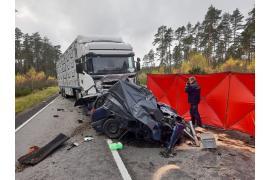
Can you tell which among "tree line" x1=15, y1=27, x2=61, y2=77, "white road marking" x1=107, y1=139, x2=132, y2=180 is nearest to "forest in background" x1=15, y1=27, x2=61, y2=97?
"tree line" x1=15, y1=27, x2=61, y2=77

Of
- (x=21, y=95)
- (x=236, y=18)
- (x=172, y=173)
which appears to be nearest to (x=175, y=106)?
(x=172, y=173)

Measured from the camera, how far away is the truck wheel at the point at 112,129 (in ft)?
24.5

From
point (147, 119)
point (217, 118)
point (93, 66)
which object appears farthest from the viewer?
A: point (93, 66)

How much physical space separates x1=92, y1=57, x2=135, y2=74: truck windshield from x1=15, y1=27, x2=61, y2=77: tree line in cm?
6789

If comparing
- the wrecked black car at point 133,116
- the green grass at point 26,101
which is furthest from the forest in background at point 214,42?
the wrecked black car at point 133,116

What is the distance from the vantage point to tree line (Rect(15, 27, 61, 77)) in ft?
251

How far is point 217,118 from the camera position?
9.23 m

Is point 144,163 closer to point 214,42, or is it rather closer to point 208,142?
point 208,142

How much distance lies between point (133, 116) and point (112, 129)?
86 cm

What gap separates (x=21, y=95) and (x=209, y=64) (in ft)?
142

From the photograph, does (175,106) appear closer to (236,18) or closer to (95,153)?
(95,153)

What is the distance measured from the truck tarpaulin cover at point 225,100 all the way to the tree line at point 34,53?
71531mm

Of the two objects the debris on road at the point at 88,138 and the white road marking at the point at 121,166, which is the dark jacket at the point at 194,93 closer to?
the debris on road at the point at 88,138

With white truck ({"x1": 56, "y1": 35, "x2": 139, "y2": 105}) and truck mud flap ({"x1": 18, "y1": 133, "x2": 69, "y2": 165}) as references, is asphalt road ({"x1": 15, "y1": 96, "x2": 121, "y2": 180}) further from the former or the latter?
white truck ({"x1": 56, "y1": 35, "x2": 139, "y2": 105})
